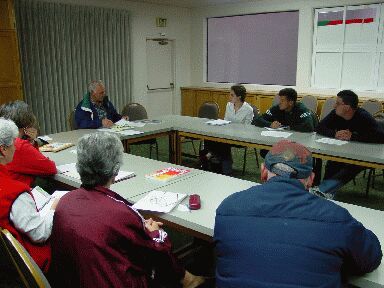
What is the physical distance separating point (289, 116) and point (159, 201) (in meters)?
2.67

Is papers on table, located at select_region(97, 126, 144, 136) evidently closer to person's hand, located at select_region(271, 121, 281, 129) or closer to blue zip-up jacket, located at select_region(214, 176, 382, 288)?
person's hand, located at select_region(271, 121, 281, 129)

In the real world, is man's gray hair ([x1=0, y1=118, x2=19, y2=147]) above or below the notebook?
above

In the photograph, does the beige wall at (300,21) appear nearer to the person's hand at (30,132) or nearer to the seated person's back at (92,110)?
the seated person's back at (92,110)

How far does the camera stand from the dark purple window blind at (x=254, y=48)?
755 centimetres

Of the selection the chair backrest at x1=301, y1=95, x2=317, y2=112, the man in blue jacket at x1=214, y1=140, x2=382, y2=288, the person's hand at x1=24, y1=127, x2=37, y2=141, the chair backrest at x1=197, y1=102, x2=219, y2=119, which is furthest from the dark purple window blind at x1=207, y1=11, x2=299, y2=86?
the man in blue jacket at x1=214, y1=140, x2=382, y2=288

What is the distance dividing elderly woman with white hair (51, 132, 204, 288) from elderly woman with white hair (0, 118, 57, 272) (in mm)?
251

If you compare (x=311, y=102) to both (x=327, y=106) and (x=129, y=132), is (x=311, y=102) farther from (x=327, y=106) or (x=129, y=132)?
(x=129, y=132)

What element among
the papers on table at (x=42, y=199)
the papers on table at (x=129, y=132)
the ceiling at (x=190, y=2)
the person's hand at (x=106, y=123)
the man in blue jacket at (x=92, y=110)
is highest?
the ceiling at (x=190, y=2)

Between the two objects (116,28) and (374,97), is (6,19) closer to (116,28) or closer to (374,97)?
(116,28)

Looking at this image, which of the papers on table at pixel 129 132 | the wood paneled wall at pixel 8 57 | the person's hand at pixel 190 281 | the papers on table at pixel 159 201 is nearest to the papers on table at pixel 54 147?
the papers on table at pixel 129 132

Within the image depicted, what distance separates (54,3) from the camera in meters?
6.32

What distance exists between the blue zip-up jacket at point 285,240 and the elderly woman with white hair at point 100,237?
1.05ft

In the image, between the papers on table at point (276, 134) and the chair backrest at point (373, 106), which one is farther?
the chair backrest at point (373, 106)

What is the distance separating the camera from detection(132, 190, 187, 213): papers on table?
2.11 metres
